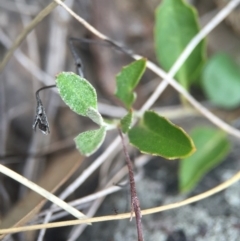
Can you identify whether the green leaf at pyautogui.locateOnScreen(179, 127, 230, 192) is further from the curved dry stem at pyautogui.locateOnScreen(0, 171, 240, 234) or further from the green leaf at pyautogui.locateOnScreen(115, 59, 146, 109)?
the green leaf at pyautogui.locateOnScreen(115, 59, 146, 109)

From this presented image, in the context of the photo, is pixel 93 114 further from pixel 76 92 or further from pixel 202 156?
pixel 202 156

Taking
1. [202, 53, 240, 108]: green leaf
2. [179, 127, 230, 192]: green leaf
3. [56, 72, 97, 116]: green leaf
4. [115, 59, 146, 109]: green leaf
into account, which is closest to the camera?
[56, 72, 97, 116]: green leaf

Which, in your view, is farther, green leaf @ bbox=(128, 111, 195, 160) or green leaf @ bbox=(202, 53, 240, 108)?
green leaf @ bbox=(202, 53, 240, 108)

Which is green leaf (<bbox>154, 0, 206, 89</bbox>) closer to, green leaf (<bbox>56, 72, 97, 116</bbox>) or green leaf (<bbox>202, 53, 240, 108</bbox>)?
green leaf (<bbox>202, 53, 240, 108</bbox>)

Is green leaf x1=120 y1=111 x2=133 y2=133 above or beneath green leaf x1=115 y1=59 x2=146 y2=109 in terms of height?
beneath

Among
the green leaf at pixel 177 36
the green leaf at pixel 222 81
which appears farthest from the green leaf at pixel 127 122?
the green leaf at pixel 222 81

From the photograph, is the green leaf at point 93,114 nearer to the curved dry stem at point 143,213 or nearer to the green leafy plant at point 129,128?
the green leafy plant at point 129,128

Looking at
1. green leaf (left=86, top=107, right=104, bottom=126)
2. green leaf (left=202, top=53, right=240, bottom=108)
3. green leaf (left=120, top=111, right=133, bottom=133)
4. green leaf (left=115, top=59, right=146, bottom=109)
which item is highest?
green leaf (left=202, top=53, right=240, bottom=108)

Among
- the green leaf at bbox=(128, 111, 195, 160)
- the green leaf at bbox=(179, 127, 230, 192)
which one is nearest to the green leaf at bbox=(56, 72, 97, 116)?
the green leaf at bbox=(128, 111, 195, 160)

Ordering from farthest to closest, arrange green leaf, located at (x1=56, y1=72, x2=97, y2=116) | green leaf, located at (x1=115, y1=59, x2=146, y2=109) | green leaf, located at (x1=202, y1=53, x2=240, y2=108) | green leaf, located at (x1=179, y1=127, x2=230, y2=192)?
green leaf, located at (x1=202, y1=53, x2=240, y2=108)
green leaf, located at (x1=179, y1=127, x2=230, y2=192)
green leaf, located at (x1=115, y1=59, x2=146, y2=109)
green leaf, located at (x1=56, y1=72, x2=97, y2=116)
